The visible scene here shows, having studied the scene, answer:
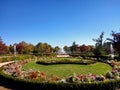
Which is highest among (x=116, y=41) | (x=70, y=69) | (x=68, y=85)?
(x=116, y=41)

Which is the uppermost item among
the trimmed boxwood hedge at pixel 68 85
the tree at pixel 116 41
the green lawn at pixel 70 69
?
the tree at pixel 116 41

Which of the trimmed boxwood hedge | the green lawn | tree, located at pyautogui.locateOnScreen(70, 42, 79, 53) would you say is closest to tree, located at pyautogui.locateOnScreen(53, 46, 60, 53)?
tree, located at pyautogui.locateOnScreen(70, 42, 79, 53)

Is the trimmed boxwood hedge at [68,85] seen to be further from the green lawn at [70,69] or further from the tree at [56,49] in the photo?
the tree at [56,49]

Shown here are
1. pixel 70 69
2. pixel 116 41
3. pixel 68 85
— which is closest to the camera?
pixel 68 85

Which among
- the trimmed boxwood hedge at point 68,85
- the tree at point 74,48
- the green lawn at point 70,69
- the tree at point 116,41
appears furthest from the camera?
the tree at point 74,48

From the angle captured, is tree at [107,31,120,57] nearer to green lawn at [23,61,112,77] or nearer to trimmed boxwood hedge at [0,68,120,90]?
green lawn at [23,61,112,77]

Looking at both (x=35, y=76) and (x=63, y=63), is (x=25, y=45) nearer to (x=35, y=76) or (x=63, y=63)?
(x=63, y=63)

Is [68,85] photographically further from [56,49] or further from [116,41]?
[56,49]

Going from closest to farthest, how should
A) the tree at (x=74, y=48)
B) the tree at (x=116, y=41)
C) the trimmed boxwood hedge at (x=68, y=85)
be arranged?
the trimmed boxwood hedge at (x=68, y=85)
the tree at (x=116, y=41)
the tree at (x=74, y=48)

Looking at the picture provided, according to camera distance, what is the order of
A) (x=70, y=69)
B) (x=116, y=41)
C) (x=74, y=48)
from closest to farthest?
(x=70, y=69), (x=116, y=41), (x=74, y=48)

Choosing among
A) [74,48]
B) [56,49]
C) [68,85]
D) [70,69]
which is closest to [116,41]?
[70,69]

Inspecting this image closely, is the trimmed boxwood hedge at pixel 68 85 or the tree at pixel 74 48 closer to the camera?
the trimmed boxwood hedge at pixel 68 85

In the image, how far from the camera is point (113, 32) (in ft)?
107

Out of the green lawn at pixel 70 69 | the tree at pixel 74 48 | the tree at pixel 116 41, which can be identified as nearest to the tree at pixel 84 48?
the tree at pixel 74 48
